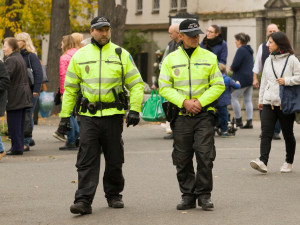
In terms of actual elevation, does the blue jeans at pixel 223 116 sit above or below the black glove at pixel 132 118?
below

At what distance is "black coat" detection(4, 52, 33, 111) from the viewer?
15.0m

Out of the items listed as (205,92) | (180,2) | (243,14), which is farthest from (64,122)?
(180,2)

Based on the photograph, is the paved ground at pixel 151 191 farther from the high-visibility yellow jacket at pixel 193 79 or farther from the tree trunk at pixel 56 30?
the tree trunk at pixel 56 30

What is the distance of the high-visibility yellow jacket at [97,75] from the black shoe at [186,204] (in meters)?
0.98

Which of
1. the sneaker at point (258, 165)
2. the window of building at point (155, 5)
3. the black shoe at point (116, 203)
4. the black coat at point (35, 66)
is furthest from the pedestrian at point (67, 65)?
the window of building at point (155, 5)

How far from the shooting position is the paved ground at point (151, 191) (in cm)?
909

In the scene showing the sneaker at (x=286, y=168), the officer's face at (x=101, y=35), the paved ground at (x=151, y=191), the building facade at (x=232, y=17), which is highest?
the building facade at (x=232, y=17)

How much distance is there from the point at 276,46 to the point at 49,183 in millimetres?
3206

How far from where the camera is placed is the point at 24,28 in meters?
49.3

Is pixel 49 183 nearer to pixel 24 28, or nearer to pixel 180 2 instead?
pixel 24 28

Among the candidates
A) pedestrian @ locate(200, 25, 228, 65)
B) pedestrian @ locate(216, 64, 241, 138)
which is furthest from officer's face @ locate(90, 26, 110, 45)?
pedestrian @ locate(200, 25, 228, 65)

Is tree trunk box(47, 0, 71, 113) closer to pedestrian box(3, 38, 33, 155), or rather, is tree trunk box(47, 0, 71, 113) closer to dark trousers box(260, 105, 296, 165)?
pedestrian box(3, 38, 33, 155)

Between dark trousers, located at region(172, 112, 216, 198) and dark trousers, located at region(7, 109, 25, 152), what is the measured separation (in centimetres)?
577

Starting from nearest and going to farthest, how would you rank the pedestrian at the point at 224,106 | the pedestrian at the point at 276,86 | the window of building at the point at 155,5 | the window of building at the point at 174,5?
the pedestrian at the point at 276,86 < the pedestrian at the point at 224,106 < the window of building at the point at 174,5 < the window of building at the point at 155,5
